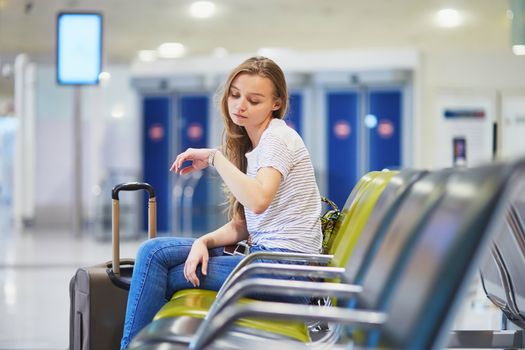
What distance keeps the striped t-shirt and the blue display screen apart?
248 inches

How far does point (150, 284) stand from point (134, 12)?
8.75 metres

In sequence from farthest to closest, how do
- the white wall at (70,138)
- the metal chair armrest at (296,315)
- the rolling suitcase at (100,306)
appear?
the white wall at (70,138)
the rolling suitcase at (100,306)
the metal chair armrest at (296,315)

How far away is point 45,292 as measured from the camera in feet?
19.3

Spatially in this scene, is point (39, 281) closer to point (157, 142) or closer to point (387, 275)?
point (157, 142)

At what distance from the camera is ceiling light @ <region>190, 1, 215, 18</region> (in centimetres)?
1013

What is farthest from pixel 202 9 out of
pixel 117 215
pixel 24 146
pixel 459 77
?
pixel 117 215

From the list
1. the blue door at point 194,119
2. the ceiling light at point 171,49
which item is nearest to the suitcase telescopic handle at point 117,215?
the blue door at point 194,119

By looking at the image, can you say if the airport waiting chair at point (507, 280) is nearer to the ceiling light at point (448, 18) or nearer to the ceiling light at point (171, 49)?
the ceiling light at point (448, 18)

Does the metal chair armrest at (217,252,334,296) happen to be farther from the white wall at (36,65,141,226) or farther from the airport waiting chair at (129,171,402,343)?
the white wall at (36,65,141,226)

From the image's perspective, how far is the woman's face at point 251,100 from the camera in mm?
2486

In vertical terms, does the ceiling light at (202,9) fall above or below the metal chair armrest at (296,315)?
above

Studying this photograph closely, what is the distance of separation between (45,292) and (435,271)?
5095 mm

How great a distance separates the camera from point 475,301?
5.47 meters

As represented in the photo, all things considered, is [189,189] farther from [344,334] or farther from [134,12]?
[344,334]
